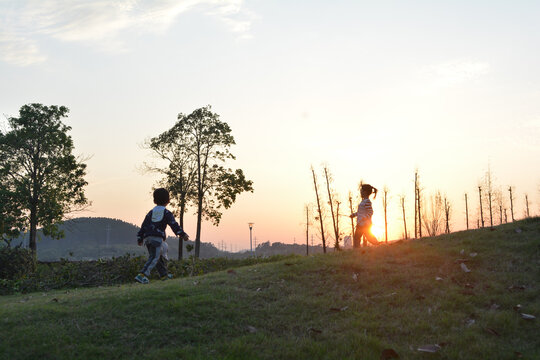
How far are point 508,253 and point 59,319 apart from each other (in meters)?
10.5

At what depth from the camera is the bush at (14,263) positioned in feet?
63.3

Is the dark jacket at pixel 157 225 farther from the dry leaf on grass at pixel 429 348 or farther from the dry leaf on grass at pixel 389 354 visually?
the dry leaf on grass at pixel 429 348

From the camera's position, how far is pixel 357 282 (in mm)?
9898

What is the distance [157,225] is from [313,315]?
5.37 metres

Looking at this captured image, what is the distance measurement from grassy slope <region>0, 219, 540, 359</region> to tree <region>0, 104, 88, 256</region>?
24.6 metres

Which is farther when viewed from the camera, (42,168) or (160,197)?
(42,168)

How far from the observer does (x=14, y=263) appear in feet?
64.2

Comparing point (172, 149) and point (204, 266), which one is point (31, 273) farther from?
point (172, 149)

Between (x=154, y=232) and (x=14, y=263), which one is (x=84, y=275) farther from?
(x=154, y=232)

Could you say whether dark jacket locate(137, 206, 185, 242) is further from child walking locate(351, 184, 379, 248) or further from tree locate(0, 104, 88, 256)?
tree locate(0, 104, 88, 256)

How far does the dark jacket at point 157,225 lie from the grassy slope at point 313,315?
1.76 m

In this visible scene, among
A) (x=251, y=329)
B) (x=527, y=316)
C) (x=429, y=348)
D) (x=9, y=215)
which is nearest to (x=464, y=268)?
(x=527, y=316)

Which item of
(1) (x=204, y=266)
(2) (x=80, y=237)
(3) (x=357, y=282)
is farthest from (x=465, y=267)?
(2) (x=80, y=237)

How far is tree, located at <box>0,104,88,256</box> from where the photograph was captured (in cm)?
3093
